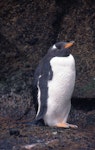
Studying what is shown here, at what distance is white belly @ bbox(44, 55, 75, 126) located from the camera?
14.0ft

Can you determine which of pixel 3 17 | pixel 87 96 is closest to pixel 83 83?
pixel 87 96

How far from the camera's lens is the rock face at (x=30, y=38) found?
4.89 m

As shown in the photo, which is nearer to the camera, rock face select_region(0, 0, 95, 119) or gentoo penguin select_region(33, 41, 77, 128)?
gentoo penguin select_region(33, 41, 77, 128)

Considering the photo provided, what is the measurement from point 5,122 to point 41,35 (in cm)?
105

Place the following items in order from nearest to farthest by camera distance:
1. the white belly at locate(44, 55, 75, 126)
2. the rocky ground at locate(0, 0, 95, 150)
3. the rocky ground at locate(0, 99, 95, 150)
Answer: the rocky ground at locate(0, 99, 95, 150) < the white belly at locate(44, 55, 75, 126) < the rocky ground at locate(0, 0, 95, 150)

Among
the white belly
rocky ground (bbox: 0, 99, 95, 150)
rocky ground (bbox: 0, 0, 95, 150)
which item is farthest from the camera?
rocky ground (bbox: 0, 0, 95, 150)

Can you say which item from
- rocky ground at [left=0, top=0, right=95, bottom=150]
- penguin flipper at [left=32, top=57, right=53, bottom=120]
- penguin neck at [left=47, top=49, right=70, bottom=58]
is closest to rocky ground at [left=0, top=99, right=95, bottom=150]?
penguin flipper at [left=32, top=57, right=53, bottom=120]

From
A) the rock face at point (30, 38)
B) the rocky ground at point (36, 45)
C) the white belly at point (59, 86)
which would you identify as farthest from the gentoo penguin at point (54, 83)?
the rock face at point (30, 38)

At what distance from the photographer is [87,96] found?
4703mm

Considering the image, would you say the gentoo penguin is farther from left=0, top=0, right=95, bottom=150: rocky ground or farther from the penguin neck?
left=0, top=0, right=95, bottom=150: rocky ground

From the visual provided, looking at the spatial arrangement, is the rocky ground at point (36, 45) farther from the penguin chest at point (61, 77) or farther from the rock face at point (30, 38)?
the penguin chest at point (61, 77)

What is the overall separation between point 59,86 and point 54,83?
5 cm

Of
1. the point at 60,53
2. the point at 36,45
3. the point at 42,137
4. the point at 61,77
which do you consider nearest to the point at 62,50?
the point at 60,53

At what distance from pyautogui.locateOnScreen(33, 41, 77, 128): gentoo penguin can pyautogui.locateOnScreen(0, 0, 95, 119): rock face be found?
0.57m
